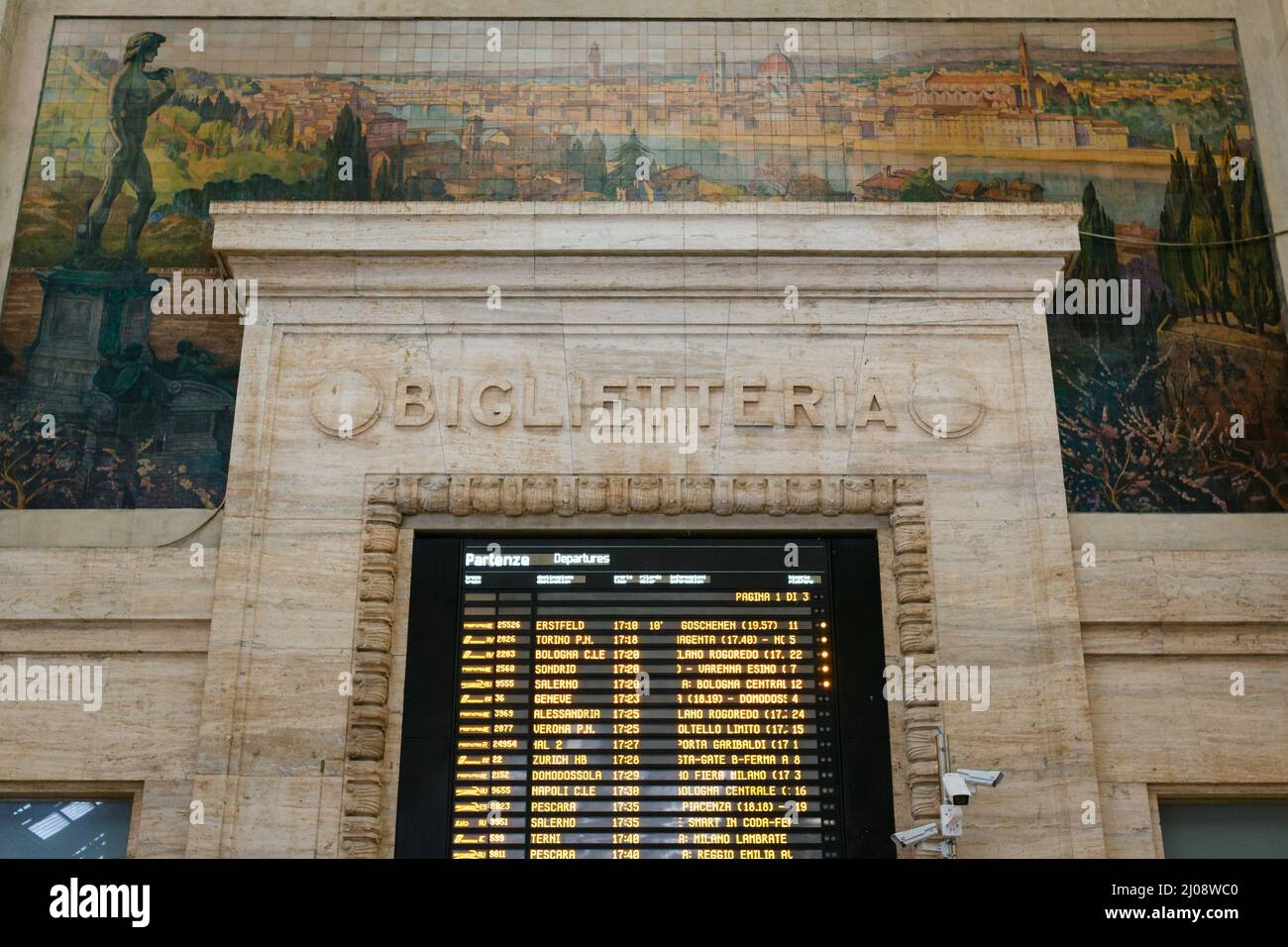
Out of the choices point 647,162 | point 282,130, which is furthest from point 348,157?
point 647,162

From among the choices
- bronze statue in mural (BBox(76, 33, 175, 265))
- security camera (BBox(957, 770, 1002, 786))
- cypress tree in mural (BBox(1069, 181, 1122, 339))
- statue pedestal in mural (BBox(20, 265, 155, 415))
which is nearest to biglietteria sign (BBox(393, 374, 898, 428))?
cypress tree in mural (BBox(1069, 181, 1122, 339))

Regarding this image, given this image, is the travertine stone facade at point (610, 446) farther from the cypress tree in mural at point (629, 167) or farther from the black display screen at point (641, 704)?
the cypress tree in mural at point (629, 167)

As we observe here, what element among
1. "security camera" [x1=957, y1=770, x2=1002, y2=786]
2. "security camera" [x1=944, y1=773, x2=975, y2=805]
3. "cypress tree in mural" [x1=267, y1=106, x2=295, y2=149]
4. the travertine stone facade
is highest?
"cypress tree in mural" [x1=267, y1=106, x2=295, y2=149]

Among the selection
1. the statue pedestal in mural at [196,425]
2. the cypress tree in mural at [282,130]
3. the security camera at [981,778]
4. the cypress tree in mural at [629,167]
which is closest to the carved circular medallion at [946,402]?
the security camera at [981,778]

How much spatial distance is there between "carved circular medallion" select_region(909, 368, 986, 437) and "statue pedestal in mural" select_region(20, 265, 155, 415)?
5.33m

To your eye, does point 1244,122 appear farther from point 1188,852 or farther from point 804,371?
point 1188,852

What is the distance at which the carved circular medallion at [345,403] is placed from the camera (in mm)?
8898

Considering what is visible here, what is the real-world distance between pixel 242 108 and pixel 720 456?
4668mm

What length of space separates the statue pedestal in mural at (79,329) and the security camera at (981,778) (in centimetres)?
614

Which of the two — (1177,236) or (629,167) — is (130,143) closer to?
(629,167)

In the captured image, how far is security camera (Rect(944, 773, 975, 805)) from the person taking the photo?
7297 mm

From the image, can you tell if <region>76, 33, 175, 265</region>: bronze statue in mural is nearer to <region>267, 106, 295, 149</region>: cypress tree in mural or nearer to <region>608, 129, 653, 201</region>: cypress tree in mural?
<region>267, 106, 295, 149</region>: cypress tree in mural

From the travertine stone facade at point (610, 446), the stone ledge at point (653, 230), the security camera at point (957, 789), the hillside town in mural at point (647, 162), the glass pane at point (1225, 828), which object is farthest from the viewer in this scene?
the hillside town in mural at point (647, 162)
